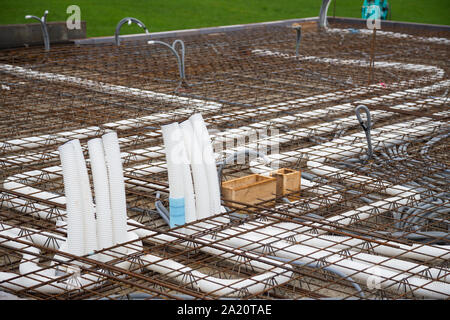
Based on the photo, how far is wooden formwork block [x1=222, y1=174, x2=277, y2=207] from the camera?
627 cm

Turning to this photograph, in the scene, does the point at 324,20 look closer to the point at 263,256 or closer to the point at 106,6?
the point at 106,6

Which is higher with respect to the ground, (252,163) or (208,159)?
(208,159)

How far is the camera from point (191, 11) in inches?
959

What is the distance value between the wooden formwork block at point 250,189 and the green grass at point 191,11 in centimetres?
1437

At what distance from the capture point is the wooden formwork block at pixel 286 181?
6.64 metres

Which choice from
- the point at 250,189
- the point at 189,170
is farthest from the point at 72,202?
the point at 250,189

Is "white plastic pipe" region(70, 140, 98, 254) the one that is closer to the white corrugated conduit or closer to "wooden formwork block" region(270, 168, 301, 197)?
the white corrugated conduit

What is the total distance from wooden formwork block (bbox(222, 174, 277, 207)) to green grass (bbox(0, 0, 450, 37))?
47.2 feet

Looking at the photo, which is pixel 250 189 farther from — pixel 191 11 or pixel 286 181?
pixel 191 11

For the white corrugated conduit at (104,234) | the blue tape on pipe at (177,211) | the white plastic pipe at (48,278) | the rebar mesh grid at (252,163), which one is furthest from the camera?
the blue tape on pipe at (177,211)

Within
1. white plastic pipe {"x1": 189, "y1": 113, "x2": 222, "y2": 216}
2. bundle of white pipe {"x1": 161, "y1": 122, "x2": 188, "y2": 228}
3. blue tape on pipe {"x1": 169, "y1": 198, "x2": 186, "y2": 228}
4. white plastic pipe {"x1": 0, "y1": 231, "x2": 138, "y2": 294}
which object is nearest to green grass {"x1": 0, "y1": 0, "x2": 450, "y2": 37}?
white plastic pipe {"x1": 189, "y1": 113, "x2": 222, "y2": 216}

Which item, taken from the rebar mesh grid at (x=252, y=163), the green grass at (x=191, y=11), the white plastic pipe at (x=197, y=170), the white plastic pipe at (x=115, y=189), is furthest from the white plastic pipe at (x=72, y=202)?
the green grass at (x=191, y=11)

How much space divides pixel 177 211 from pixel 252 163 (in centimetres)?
192

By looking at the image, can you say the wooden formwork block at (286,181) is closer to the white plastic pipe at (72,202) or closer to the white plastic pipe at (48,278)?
the white plastic pipe at (48,278)
